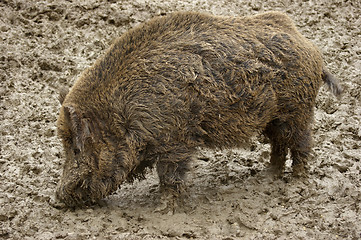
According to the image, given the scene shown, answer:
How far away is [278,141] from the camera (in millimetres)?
5344

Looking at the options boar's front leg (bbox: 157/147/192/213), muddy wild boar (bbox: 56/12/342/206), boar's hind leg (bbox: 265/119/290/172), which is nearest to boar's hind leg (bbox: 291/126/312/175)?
boar's hind leg (bbox: 265/119/290/172)

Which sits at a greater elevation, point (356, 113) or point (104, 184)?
point (356, 113)

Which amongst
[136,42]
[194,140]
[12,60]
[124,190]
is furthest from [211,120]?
[12,60]

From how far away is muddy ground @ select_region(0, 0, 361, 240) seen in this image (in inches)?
179

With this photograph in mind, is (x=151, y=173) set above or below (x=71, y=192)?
below

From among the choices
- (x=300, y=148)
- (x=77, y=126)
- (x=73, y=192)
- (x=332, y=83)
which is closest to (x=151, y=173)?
(x=73, y=192)

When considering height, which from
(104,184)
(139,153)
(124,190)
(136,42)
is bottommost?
(124,190)

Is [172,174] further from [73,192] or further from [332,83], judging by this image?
[332,83]

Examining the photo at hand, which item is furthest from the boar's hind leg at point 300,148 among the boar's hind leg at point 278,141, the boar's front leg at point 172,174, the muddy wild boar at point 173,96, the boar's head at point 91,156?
the boar's head at point 91,156

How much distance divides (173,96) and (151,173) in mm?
1585

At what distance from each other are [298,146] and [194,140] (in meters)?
1.33

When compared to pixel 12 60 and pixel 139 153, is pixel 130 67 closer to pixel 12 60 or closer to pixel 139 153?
pixel 139 153

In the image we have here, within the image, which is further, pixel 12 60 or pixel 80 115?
pixel 12 60

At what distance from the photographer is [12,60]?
6648 millimetres
